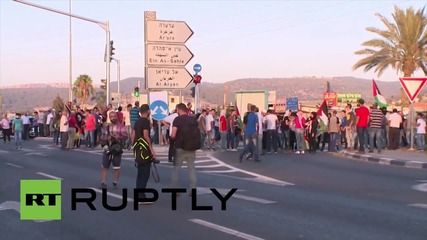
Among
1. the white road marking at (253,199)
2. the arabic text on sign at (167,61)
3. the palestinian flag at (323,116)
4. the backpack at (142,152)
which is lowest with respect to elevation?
the white road marking at (253,199)

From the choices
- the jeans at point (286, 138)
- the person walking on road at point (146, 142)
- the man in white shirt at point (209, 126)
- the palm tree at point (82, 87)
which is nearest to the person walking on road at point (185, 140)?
the person walking on road at point (146, 142)

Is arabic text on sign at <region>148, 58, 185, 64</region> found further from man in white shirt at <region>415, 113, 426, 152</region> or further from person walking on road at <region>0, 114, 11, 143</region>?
person walking on road at <region>0, 114, 11, 143</region>

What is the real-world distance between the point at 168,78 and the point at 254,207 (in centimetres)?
1534

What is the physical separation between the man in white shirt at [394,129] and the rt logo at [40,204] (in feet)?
57.6

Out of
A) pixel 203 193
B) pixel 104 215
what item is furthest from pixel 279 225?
pixel 203 193

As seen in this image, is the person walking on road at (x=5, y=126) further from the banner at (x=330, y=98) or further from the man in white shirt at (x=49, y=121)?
the banner at (x=330, y=98)

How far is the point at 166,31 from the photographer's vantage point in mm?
25703

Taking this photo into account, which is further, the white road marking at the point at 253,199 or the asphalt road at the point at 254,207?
the white road marking at the point at 253,199

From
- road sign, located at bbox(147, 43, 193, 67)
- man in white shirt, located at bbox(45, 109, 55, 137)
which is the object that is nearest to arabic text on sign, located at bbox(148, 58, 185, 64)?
road sign, located at bbox(147, 43, 193, 67)

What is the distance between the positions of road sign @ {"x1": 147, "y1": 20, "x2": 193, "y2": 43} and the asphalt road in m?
7.62

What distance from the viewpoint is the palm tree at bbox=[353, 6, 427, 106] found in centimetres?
3416

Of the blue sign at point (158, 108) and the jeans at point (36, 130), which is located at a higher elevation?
the blue sign at point (158, 108)

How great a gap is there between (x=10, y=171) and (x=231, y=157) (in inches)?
329

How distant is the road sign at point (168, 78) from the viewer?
84.2 feet
